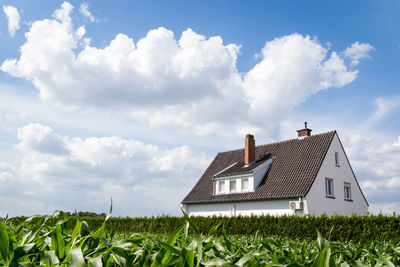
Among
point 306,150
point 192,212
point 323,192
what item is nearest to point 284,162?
point 306,150

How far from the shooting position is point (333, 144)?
84.4ft

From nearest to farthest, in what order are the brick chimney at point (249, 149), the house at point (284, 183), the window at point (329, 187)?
the house at point (284, 183), the window at point (329, 187), the brick chimney at point (249, 149)

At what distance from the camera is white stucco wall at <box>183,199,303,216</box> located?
2300 centimetres

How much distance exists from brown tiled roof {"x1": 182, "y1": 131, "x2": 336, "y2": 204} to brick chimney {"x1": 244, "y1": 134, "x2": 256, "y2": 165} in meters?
0.91

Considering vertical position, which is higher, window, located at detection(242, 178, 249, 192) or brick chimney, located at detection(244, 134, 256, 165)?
brick chimney, located at detection(244, 134, 256, 165)

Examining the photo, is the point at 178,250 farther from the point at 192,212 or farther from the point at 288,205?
the point at 192,212

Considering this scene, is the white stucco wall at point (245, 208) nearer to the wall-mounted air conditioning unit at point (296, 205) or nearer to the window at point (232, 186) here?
the wall-mounted air conditioning unit at point (296, 205)

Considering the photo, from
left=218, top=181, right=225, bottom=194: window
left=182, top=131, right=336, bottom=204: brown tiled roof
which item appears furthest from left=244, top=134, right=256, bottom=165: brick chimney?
left=218, top=181, right=225, bottom=194: window

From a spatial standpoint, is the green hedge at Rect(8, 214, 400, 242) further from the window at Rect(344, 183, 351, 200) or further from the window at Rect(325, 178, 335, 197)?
the window at Rect(344, 183, 351, 200)

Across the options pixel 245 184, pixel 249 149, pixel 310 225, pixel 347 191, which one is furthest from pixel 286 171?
pixel 310 225

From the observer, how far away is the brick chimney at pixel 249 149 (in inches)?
1092

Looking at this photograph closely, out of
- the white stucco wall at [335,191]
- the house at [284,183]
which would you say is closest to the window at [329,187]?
the house at [284,183]

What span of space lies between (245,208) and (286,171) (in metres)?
4.12

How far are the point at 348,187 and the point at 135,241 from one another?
29.0 m
